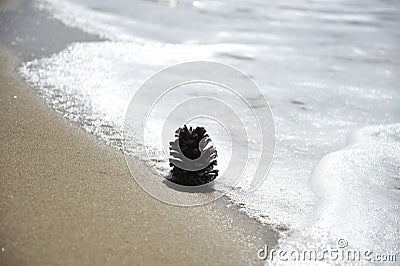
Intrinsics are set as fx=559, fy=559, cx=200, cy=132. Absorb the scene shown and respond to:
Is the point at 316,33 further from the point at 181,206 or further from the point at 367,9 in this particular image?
the point at 181,206

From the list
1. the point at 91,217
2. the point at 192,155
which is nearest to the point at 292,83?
the point at 192,155

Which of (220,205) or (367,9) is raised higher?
(367,9)

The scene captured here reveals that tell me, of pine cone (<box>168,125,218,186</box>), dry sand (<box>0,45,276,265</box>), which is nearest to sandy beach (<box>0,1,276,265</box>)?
dry sand (<box>0,45,276,265</box>)

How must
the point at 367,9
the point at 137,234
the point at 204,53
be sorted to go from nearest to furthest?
the point at 137,234
the point at 204,53
the point at 367,9

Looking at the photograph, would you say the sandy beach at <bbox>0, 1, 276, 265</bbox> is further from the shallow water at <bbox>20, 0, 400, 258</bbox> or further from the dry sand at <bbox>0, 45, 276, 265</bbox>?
the shallow water at <bbox>20, 0, 400, 258</bbox>

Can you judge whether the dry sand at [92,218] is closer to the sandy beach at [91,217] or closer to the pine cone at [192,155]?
the sandy beach at [91,217]

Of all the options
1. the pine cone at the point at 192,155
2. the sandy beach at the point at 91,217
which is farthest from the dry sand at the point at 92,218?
the pine cone at the point at 192,155

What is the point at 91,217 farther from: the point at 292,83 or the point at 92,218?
the point at 292,83

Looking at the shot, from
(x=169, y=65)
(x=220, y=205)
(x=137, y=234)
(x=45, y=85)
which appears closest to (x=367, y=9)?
(x=169, y=65)
